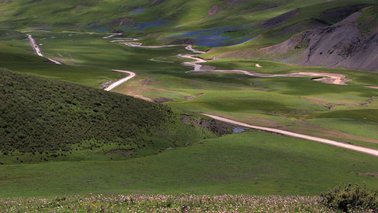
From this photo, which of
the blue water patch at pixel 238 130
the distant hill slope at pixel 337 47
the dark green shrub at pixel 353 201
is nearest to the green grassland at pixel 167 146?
the blue water patch at pixel 238 130

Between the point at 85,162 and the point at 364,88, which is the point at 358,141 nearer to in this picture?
the point at 85,162

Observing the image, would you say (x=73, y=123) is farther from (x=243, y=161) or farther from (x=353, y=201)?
(x=353, y=201)

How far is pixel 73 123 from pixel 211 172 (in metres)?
20.0

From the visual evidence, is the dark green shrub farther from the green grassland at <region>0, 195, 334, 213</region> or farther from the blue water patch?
the blue water patch

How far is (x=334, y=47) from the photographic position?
175875 mm

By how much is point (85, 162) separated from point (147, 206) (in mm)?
24177

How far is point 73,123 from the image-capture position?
58.9m

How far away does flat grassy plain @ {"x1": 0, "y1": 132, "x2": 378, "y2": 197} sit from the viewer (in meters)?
39.8

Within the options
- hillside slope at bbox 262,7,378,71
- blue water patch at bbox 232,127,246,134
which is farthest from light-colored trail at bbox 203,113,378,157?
hillside slope at bbox 262,7,378,71

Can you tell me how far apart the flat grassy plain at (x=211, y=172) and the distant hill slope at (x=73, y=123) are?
4718 millimetres

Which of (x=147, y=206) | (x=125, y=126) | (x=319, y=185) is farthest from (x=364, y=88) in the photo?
(x=147, y=206)

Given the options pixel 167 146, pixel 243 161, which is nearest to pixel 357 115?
pixel 167 146

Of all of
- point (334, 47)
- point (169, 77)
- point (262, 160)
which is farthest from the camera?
point (334, 47)

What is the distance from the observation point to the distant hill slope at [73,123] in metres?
52.2
